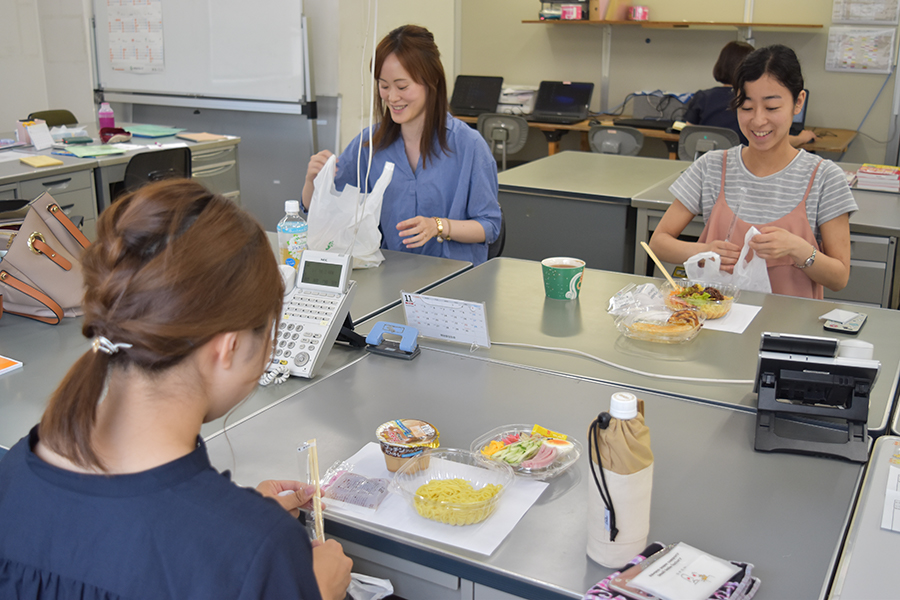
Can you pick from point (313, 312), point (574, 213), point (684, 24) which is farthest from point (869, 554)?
point (684, 24)

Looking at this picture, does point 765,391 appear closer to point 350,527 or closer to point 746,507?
point 746,507

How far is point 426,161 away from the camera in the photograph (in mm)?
2389

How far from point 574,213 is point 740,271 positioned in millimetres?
1360

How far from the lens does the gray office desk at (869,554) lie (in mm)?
861

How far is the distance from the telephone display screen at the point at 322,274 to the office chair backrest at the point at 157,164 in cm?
221

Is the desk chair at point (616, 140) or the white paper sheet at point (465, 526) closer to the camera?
the white paper sheet at point (465, 526)

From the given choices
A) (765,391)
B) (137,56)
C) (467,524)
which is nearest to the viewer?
(467,524)

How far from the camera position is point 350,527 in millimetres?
1018

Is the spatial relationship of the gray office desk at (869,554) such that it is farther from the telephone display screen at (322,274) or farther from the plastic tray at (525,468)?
the telephone display screen at (322,274)

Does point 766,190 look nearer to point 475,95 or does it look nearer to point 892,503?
point 892,503

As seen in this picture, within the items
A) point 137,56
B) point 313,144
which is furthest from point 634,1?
point 137,56

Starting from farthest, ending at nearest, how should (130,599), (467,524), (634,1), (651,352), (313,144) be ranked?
(634,1), (313,144), (651,352), (467,524), (130,599)

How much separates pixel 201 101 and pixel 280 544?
5.07m

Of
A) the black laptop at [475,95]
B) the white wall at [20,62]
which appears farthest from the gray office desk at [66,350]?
the white wall at [20,62]
